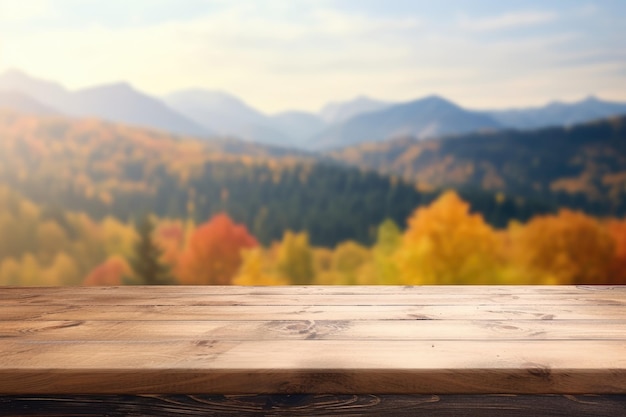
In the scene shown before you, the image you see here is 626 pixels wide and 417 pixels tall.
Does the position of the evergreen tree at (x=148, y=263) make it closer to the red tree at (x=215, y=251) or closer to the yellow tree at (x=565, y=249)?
the red tree at (x=215, y=251)

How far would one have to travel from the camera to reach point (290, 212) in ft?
55.0

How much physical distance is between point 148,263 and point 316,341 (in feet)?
48.2


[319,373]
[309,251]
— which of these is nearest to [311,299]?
[319,373]

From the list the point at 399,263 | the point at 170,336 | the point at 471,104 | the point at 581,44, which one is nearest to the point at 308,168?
the point at 399,263

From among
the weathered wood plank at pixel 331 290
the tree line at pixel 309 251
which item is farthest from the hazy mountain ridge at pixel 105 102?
the weathered wood plank at pixel 331 290

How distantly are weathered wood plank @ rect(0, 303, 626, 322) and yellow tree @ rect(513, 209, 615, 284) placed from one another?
580 inches

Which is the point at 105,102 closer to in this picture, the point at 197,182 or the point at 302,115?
the point at 197,182

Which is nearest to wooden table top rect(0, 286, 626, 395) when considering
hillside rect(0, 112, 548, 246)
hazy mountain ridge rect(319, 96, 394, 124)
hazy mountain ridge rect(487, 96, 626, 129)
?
hazy mountain ridge rect(487, 96, 626, 129)

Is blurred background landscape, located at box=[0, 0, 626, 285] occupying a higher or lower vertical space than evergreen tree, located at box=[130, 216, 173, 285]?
higher

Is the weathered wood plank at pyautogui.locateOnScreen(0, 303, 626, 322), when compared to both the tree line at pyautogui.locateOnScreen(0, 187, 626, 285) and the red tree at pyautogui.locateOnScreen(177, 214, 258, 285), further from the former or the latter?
the red tree at pyautogui.locateOnScreen(177, 214, 258, 285)

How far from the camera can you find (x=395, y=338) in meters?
1.11

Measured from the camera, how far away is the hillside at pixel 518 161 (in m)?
14.1

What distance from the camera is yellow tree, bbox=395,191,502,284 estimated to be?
46.9 feet

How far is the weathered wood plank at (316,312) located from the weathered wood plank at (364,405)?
1.01 feet
